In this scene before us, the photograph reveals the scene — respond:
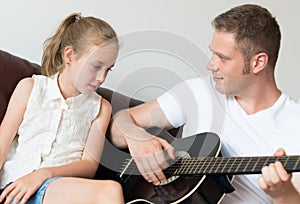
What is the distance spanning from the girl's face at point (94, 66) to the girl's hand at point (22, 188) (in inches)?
13.2

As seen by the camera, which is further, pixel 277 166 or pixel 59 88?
pixel 59 88

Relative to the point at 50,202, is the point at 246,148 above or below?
above

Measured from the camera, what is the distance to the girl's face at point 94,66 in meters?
1.68

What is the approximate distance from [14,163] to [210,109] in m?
0.66

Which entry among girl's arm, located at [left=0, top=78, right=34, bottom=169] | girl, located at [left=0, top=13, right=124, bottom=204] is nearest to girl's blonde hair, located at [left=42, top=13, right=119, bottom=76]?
girl, located at [left=0, top=13, right=124, bottom=204]

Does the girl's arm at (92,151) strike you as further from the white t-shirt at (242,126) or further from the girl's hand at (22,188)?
the white t-shirt at (242,126)

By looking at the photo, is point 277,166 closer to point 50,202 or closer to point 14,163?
point 50,202

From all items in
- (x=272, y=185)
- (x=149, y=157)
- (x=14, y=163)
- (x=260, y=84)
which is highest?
(x=260, y=84)

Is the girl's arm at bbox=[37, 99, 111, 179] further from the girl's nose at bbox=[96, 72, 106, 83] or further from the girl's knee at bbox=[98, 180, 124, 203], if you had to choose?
the girl's knee at bbox=[98, 180, 124, 203]

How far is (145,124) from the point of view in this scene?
1850 mm

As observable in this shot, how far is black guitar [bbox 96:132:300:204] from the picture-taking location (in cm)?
143

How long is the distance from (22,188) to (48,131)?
248mm

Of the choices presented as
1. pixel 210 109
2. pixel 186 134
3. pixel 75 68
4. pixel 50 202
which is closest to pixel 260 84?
pixel 210 109

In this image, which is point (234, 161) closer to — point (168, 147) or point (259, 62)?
point (168, 147)
